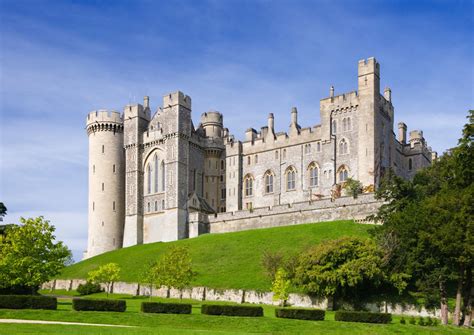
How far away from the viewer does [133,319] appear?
37.2 m

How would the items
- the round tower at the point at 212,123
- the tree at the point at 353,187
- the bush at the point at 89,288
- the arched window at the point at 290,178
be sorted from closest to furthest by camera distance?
the bush at the point at 89,288 < the tree at the point at 353,187 < the arched window at the point at 290,178 < the round tower at the point at 212,123

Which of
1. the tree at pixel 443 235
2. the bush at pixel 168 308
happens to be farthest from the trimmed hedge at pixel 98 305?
the tree at pixel 443 235

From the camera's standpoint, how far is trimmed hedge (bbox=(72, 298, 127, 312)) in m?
39.4

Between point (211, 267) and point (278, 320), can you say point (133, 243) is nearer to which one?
point (211, 267)

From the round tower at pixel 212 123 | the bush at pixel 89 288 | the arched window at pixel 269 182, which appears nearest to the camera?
the bush at pixel 89 288

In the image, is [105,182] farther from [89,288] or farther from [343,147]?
[343,147]

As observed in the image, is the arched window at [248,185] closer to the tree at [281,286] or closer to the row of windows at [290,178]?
the row of windows at [290,178]

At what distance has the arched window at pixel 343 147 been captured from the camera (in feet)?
255

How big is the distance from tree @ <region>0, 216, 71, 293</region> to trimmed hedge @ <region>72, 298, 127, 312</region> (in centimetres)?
1248

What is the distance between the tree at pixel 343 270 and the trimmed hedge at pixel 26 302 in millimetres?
18962

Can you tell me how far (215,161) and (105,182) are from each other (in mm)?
13423

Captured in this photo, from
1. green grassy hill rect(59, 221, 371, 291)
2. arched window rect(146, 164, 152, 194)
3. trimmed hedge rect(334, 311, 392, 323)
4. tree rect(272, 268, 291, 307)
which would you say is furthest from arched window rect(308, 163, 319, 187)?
trimmed hedge rect(334, 311, 392, 323)

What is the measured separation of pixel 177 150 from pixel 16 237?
103 ft

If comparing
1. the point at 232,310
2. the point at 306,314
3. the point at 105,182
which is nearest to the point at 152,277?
the point at 232,310
